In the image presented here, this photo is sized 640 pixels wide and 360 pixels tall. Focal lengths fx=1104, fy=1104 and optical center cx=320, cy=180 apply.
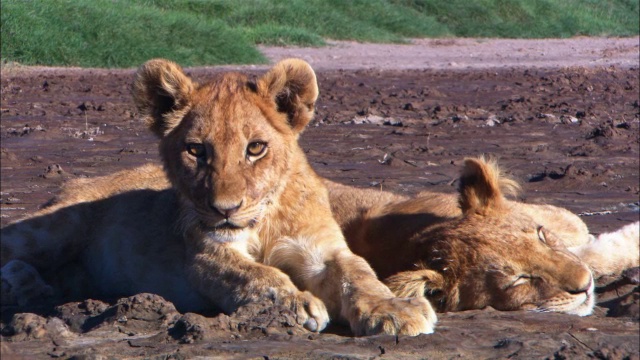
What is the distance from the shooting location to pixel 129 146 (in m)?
9.13

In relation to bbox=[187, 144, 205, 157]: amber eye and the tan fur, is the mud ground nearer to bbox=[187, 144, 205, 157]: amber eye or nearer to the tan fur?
the tan fur

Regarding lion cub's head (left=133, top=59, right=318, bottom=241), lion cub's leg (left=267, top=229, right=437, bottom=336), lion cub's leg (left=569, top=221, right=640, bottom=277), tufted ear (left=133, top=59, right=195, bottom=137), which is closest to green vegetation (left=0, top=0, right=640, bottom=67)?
tufted ear (left=133, top=59, right=195, bottom=137)

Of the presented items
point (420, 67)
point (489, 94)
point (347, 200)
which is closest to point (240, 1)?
point (420, 67)

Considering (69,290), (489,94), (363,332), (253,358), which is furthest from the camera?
(489,94)

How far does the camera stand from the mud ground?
371cm

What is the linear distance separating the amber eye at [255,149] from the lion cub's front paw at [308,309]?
657 mm

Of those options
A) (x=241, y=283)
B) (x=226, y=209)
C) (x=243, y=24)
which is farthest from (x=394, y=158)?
(x=243, y=24)

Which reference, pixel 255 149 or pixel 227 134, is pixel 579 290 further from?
pixel 227 134

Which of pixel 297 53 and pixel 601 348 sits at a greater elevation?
pixel 601 348

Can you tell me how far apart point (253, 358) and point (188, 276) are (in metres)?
1.27

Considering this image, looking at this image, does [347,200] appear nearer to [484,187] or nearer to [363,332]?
[484,187]

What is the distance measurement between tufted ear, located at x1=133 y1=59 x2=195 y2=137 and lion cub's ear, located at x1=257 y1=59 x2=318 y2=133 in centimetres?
34

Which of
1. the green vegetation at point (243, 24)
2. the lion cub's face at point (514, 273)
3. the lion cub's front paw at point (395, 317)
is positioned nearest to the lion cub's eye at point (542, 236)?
the lion cub's face at point (514, 273)

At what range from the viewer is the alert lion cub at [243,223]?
13.7 ft
